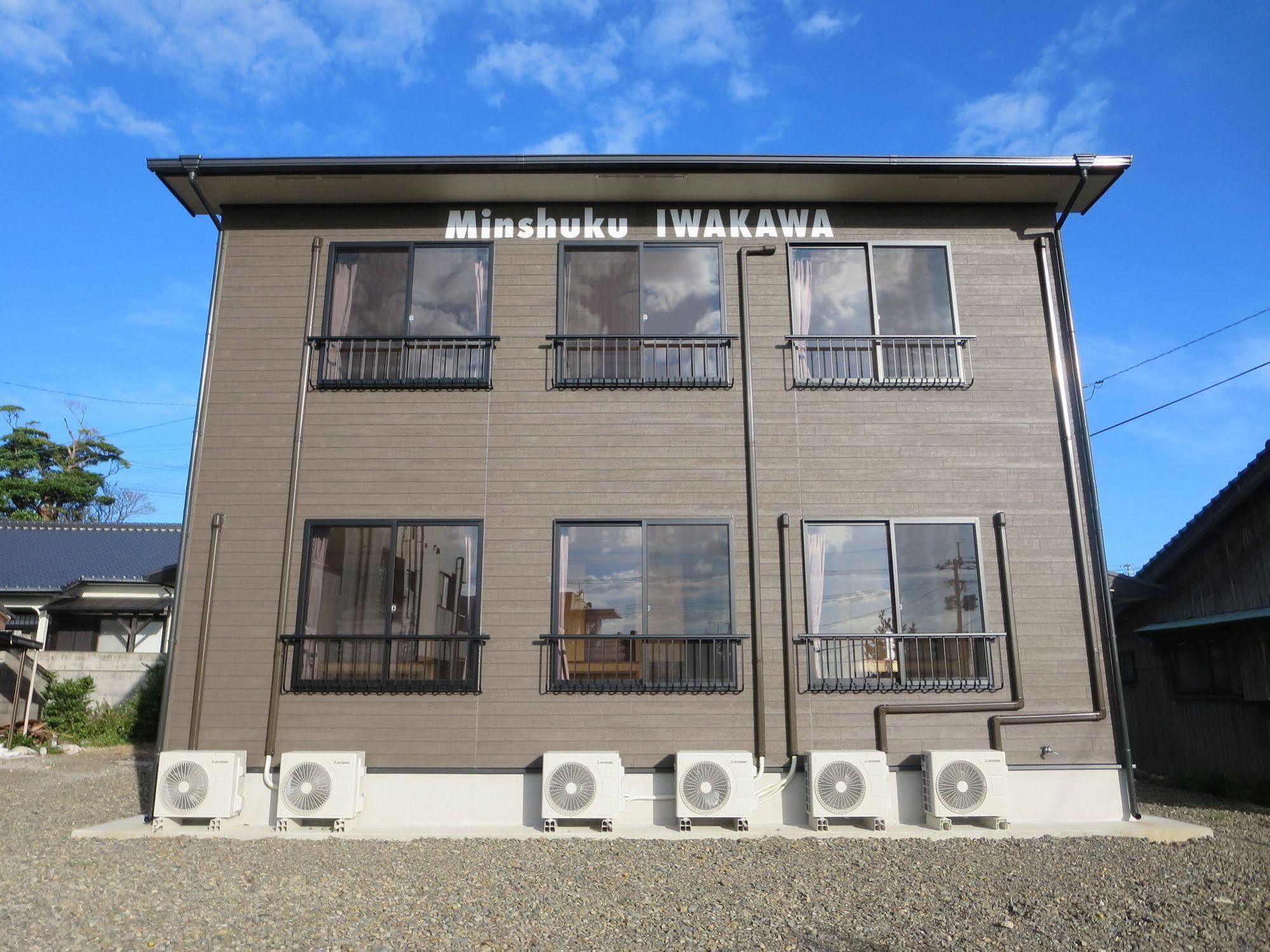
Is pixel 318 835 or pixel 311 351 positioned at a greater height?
pixel 311 351

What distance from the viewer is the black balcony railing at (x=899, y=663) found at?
7.06 m

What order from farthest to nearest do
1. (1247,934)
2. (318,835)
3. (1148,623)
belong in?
(1148,623) → (318,835) → (1247,934)

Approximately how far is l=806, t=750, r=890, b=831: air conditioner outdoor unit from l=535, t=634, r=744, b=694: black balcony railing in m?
0.89

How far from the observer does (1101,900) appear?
4703mm

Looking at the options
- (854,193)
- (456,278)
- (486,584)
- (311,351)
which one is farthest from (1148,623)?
(311,351)

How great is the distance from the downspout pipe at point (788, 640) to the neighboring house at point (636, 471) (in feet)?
0.10

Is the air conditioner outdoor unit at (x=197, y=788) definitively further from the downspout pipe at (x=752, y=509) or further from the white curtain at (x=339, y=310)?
the downspout pipe at (x=752, y=509)

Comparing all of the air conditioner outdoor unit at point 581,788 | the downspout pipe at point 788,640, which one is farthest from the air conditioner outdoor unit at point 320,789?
the downspout pipe at point 788,640

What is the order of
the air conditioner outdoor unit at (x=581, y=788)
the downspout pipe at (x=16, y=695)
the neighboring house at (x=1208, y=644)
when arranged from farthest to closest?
the downspout pipe at (x=16, y=695) < the neighboring house at (x=1208, y=644) < the air conditioner outdoor unit at (x=581, y=788)

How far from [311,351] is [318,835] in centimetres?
400

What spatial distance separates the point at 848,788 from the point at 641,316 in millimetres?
4262

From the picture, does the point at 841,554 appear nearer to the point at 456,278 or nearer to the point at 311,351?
the point at 456,278

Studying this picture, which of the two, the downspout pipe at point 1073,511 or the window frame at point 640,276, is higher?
the window frame at point 640,276

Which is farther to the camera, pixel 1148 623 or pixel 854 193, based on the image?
pixel 1148 623
